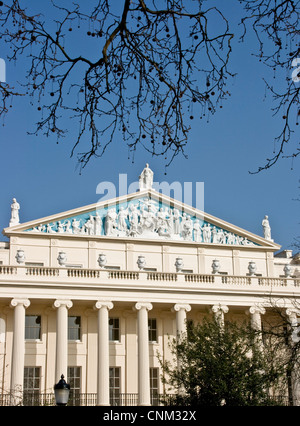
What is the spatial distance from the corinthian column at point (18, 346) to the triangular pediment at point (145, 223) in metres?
5.96

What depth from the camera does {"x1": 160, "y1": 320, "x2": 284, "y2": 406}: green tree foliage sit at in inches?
1250

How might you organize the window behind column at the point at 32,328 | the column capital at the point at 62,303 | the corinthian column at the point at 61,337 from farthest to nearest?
the window behind column at the point at 32,328
the column capital at the point at 62,303
the corinthian column at the point at 61,337

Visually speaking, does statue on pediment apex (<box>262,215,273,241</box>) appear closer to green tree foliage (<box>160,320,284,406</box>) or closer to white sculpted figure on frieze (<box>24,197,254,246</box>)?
white sculpted figure on frieze (<box>24,197,254,246</box>)

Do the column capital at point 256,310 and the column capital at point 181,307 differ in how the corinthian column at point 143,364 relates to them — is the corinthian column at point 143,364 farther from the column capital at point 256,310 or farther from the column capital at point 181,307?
the column capital at point 256,310

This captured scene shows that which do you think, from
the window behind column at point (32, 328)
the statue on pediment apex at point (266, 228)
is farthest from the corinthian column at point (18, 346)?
the statue on pediment apex at point (266, 228)

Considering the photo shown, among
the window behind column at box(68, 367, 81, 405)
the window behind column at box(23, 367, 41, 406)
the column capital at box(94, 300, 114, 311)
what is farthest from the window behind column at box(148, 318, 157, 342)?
the window behind column at box(23, 367, 41, 406)

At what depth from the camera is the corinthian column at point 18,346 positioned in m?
43.4

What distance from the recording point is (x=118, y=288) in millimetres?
48156

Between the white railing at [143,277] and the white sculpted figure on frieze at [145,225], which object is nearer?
the white railing at [143,277]

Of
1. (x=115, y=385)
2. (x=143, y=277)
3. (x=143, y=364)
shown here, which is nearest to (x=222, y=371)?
(x=143, y=364)

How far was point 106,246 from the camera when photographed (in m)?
52.5

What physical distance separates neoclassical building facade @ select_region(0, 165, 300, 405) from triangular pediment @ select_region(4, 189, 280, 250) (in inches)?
2.7
